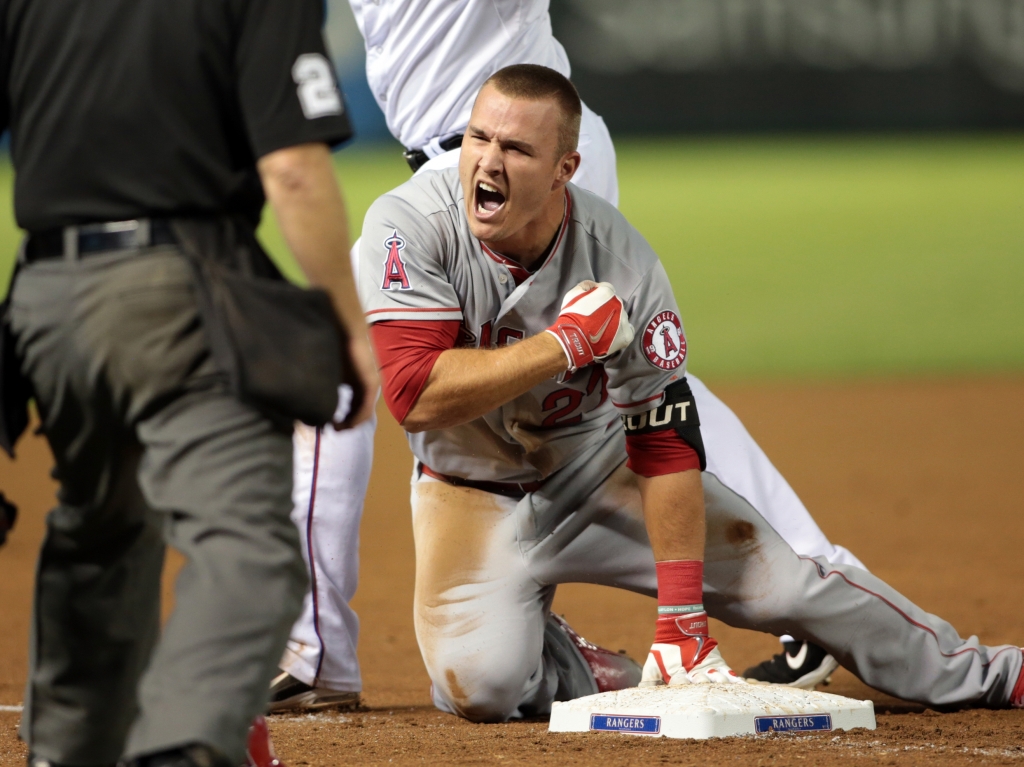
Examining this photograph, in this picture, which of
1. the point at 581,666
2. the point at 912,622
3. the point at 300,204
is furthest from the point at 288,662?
the point at 300,204

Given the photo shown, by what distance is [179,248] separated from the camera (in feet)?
6.94

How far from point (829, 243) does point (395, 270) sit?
532 inches

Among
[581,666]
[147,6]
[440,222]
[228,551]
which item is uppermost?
[147,6]

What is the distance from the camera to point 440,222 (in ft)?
11.6

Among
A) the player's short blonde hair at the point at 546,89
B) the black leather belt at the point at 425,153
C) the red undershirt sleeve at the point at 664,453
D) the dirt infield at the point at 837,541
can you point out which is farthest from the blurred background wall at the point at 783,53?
the red undershirt sleeve at the point at 664,453

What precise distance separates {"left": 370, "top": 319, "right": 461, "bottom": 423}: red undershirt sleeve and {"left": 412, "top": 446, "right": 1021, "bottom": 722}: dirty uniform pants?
1.88ft

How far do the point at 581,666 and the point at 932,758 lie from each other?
1252 mm

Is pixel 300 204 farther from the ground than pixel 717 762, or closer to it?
farther from the ground

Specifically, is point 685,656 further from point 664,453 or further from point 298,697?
point 298,697

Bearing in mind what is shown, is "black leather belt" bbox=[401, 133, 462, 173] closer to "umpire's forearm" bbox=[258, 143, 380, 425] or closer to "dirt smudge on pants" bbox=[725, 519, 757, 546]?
"dirt smudge on pants" bbox=[725, 519, 757, 546]

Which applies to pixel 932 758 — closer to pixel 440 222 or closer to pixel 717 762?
pixel 717 762

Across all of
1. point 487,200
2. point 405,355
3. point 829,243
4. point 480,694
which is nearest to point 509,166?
point 487,200

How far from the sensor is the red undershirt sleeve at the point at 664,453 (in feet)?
11.4

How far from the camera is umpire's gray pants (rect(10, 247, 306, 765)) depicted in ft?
6.48
